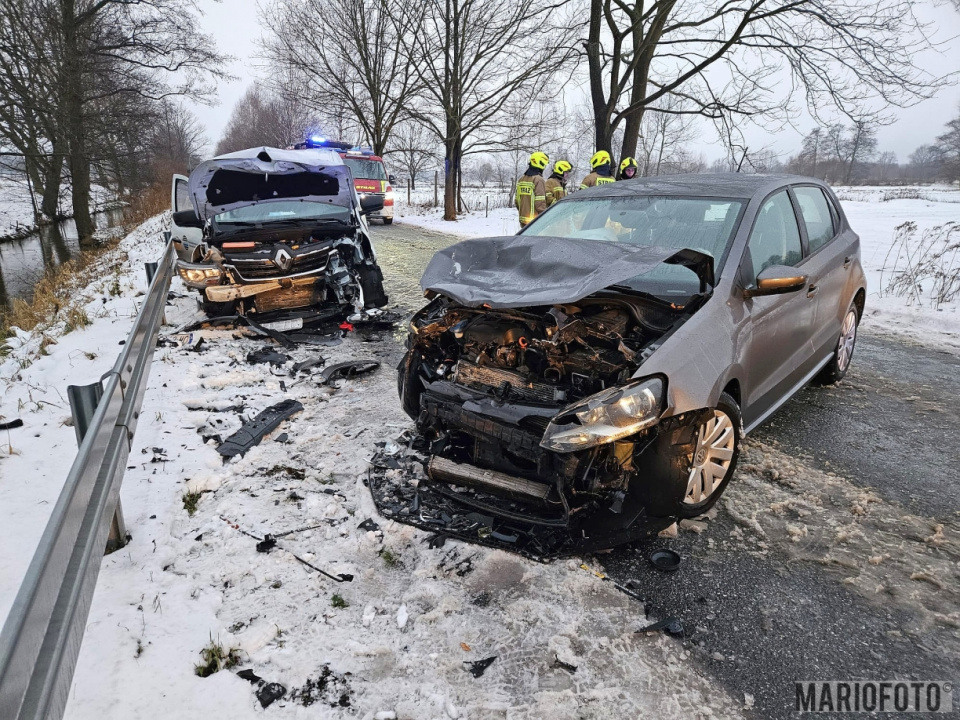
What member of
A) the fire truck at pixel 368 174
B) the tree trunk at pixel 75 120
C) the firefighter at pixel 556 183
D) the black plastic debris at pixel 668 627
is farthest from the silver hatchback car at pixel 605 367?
the fire truck at pixel 368 174

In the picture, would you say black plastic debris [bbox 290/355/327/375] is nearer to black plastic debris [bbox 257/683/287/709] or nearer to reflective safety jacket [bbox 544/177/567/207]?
black plastic debris [bbox 257/683/287/709]

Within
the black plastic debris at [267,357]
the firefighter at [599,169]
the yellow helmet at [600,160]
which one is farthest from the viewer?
the yellow helmet at [600,160]

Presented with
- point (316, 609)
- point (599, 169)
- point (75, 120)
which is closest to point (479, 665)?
point (316, 609)

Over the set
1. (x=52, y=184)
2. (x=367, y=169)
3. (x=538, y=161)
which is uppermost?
(x=367, y=169)

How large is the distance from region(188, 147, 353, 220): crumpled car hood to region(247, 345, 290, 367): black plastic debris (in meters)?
2.14

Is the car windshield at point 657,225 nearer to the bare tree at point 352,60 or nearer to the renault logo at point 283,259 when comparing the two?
the renault logo at point 283,259

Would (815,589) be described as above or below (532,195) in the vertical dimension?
below

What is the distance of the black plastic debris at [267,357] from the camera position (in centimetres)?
573

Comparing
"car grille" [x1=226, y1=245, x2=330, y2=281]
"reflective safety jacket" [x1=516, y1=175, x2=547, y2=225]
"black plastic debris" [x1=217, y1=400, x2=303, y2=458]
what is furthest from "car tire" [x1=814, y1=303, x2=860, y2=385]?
"reflective safety jacket" [x1=516, y1=175, x2=547, y2=225]

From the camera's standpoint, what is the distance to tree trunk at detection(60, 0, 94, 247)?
13868 mm

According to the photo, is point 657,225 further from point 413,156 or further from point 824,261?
point 413,156

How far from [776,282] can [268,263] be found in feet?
17.4

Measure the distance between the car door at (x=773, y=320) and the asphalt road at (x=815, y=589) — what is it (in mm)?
552

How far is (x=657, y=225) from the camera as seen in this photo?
12.8ft
